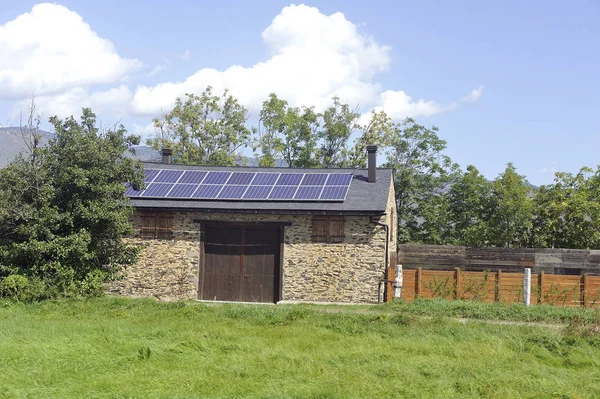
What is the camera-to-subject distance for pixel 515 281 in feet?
82.0

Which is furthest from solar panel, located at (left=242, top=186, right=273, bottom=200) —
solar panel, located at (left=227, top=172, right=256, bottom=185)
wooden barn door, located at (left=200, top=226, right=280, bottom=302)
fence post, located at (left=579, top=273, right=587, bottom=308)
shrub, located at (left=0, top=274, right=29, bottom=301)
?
fence post, located at (left=579, top=273, right=587, bottom=308)

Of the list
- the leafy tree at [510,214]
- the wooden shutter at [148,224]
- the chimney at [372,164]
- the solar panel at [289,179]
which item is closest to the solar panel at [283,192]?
the solar panel at [289,179]

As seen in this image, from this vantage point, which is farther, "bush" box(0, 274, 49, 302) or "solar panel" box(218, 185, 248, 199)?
"solar panel" box(218, 185, 248, 199)

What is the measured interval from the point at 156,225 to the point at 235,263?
11.2ft

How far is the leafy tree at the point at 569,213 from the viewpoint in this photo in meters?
33.2

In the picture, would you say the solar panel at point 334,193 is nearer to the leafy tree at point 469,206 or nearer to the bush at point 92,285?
the bush at point 92,285

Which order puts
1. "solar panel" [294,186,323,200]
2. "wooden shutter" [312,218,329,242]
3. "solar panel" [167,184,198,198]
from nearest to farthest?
"wooden shutter" [312,218,329,242] → "solar panel" [294,186,323,200] → "solar panel" [167,184,198,198]

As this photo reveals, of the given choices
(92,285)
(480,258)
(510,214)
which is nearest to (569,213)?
(510,214)

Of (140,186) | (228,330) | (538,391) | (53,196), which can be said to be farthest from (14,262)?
(538,391)

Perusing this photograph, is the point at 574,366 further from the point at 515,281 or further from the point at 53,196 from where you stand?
the point at 53,196

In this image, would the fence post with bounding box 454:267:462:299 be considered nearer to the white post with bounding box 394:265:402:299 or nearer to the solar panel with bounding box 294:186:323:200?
the white post with bounding box 394:265:402:299

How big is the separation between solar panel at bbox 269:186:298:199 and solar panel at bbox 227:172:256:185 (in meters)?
1.76

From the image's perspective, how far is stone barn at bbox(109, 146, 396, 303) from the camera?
24875 millimetres

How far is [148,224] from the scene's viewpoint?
25.9 metres
